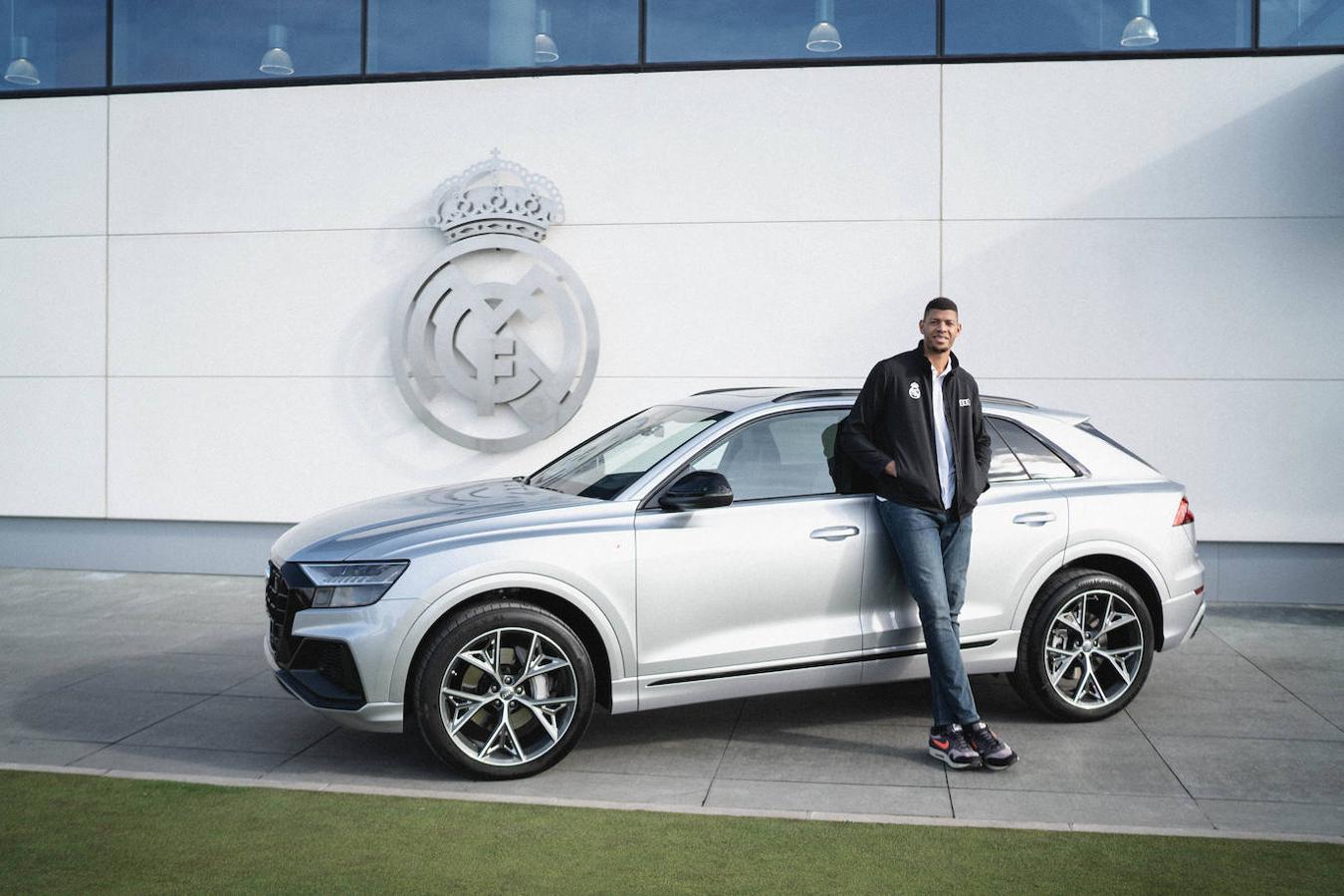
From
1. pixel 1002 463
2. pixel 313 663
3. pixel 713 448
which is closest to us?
pixel 313 663

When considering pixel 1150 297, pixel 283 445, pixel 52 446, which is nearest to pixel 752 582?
pixel 1150 297

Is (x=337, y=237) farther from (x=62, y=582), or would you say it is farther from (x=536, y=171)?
(x=62, y=582)

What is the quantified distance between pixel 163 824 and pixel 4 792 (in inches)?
34.9

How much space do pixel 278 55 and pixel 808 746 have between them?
828 cm

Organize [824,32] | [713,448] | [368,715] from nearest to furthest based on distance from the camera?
[368,715] → [713,448] → [824,32]

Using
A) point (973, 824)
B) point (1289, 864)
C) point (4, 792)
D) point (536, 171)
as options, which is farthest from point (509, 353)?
point (1289, 864)

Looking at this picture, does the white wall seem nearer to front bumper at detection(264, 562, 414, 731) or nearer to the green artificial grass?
front bumper at detection(264, 562, 414, 731)

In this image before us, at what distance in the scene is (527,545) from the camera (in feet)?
17.6

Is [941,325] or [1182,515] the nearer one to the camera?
[941,325]

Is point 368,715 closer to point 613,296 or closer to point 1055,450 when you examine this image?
point 1055,450

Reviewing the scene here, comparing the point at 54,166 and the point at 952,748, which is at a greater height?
the point at 54,166

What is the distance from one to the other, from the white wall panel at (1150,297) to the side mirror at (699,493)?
17.2ft

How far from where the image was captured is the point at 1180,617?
251 inches

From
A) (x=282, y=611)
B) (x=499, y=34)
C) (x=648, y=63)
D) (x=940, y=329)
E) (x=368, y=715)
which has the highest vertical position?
(x=499, y=34)
